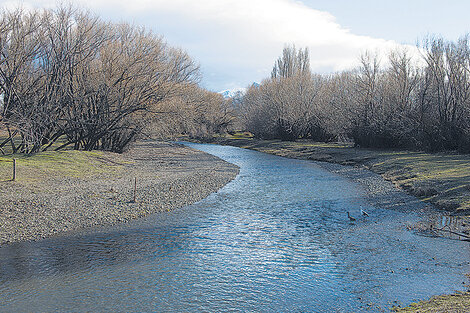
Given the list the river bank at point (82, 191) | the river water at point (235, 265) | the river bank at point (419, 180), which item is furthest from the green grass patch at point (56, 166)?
the river bank at point (419, 180)

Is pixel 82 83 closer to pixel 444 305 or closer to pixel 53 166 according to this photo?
pixel 53 166

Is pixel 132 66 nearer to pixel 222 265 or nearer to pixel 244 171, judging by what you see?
pixel 244 171

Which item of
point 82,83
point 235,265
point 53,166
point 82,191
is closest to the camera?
point 235,265

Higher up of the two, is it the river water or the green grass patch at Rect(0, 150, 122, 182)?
the green grass patch at Rect(0, 150, 122, 182)

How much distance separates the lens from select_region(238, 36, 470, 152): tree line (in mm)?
37594

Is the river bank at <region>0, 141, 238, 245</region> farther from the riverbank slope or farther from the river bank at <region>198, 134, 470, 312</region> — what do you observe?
the riverbank slope

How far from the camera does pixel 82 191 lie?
20.2m

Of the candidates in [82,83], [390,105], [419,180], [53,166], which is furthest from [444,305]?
[390,105]

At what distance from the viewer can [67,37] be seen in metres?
30.3

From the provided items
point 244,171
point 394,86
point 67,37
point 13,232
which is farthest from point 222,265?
point 394,86

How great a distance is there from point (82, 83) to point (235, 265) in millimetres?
25429

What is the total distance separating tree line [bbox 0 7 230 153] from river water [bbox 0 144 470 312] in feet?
43.1

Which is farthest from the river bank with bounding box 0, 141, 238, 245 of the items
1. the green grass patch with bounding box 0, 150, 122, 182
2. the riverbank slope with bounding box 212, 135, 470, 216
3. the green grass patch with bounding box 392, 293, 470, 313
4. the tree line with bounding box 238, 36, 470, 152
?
the tree line with bounding box 238, 36, 470, 152

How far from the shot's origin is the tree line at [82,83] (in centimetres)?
2722
